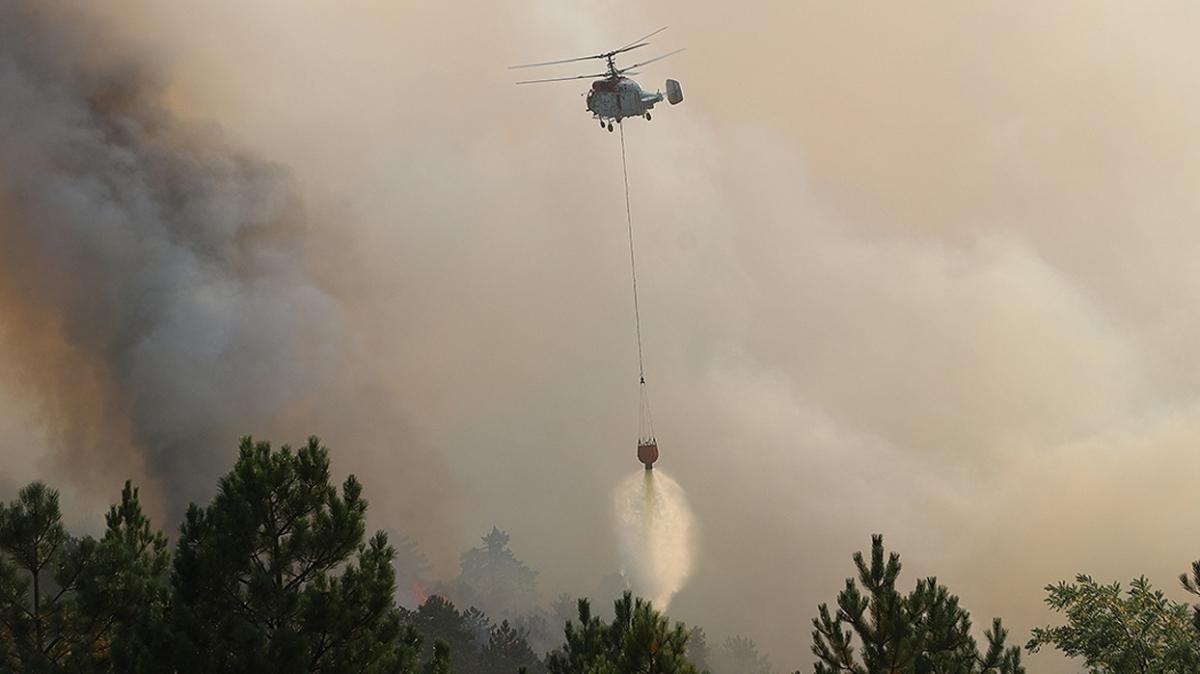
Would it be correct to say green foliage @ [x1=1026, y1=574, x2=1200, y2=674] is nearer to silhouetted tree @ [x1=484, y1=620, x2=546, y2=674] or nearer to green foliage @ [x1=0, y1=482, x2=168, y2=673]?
green foliage @ [x1=0, y1=482, x2=168, y2=673]

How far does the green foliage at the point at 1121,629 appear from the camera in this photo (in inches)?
1353

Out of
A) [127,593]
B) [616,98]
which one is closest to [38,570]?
[127,593]

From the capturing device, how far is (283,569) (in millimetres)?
23625

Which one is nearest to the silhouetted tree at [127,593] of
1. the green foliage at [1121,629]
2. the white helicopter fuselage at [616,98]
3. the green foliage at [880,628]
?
the green foliage at [880,628]

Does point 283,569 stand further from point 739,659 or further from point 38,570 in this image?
point 739,659

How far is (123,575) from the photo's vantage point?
27.3m

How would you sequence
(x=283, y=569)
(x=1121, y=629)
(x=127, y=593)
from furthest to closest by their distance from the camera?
(x=1121, y=629)
(x=127, y=593)
(x=283, y=569)

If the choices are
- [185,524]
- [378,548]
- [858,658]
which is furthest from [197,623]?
[858,658]

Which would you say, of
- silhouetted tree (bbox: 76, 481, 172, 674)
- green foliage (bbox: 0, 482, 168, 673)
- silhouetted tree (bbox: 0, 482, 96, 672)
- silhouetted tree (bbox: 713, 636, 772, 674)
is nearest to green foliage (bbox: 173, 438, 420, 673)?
silhouetted tree (bbox: 76, 481, 172, 674)

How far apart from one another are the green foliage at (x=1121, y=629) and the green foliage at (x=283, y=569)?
2289cm

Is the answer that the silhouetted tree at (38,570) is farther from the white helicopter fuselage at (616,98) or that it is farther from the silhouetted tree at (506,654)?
the silhouetted tree at (506,654)

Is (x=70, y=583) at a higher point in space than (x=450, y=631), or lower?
lower

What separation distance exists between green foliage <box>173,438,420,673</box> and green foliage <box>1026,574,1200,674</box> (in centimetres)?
2289

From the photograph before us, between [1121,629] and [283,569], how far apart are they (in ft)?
85.9
